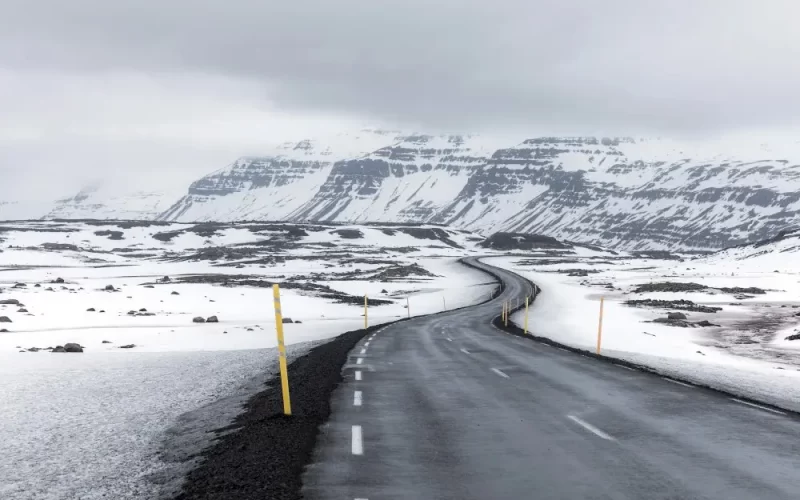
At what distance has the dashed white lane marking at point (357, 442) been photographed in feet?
33.3

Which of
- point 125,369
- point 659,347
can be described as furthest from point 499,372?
point 659,347

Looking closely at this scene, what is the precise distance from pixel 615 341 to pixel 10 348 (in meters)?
28.6

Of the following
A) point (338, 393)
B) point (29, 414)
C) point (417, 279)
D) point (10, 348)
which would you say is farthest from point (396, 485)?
point (417, 279)

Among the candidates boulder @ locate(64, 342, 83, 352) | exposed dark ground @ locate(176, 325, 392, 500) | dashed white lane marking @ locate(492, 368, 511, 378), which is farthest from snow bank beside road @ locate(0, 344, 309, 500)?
dashed white lane marking @ locate(492, 368, 511, 378)

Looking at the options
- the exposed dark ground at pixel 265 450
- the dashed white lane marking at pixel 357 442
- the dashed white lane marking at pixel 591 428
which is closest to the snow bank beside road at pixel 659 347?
the dashed white lane marking at pixel 591 428

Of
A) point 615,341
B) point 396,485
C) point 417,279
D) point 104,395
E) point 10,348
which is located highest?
point 396,485

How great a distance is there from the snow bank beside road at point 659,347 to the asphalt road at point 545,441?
2.16m

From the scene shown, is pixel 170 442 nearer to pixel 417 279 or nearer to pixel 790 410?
pixel 790 410

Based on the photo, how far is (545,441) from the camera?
10.8 metres

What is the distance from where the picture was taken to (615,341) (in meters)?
36.0

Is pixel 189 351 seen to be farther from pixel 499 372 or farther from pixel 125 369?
pixel 499 372

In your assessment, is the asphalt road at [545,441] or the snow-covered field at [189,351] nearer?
the asphalt road at [545,441]

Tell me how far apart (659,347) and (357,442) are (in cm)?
2571

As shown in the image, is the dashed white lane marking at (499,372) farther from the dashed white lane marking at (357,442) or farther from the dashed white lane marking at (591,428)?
the dashed white lane marking at (357,442)
